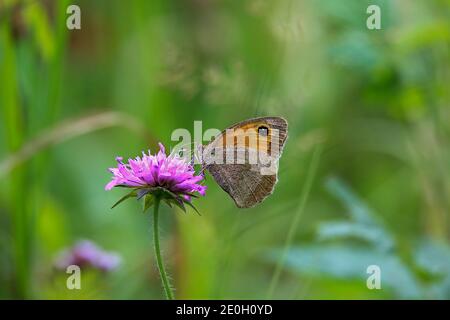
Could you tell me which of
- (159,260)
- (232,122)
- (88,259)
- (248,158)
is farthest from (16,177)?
(159,260)

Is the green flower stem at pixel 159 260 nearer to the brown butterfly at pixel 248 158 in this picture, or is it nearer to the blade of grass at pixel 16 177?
the brown butterfly at pixel 248 158

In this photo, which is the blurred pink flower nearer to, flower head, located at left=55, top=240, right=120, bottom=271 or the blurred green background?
the blurred green background

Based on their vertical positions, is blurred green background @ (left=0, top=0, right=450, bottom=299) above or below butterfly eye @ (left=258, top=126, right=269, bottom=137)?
above

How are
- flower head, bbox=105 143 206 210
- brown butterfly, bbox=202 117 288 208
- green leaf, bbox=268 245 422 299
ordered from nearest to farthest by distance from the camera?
flower head, bbox=105 143 206 210
brown butterfly, bbox=202 117 288 208
green leaf, bbox=268 245 422 299

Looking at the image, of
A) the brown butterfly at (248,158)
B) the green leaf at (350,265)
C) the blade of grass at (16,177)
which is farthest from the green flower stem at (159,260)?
the blade of grass at (16,177)

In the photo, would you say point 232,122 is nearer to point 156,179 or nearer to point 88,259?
point 88,259

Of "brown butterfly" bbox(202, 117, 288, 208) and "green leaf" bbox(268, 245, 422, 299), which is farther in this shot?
"green leaf" bbox(268, 245, 422, 299)

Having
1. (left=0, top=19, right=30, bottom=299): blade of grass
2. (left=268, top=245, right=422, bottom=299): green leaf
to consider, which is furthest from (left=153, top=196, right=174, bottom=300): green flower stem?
(left=0, top=19, right=30, bottom=299): blade of grass
